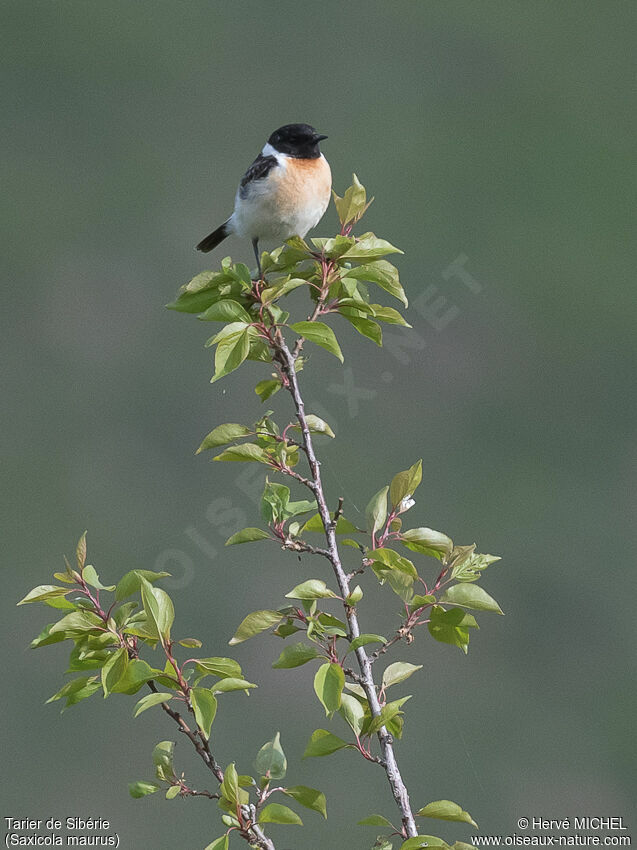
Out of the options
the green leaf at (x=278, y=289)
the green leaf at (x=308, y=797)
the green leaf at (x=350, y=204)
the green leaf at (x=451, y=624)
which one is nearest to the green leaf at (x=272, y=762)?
the green leaf at (x=308, y=797)

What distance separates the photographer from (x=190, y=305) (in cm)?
128

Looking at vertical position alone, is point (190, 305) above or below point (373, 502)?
above

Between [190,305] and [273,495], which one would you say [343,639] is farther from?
[190,305]

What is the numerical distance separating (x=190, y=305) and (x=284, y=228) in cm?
70

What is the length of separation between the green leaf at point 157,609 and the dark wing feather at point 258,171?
1.13 m

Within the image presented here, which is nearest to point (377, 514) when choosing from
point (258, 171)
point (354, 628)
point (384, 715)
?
point (354, 628)

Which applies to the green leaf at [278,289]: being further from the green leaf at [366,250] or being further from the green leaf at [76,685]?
the green leaf at [76,685]

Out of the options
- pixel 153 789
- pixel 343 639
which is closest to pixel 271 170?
pixel 343 639

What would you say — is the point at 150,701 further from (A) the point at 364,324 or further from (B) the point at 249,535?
(A) the point at 364,324

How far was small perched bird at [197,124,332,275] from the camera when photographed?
74.7 inches

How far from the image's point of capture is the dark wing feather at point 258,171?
6.37 ft

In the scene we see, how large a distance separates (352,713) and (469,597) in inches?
7.7

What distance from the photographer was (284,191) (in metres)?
1.88

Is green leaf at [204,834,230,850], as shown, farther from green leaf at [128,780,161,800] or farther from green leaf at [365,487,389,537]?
green leaf at [365,487,389,537]
